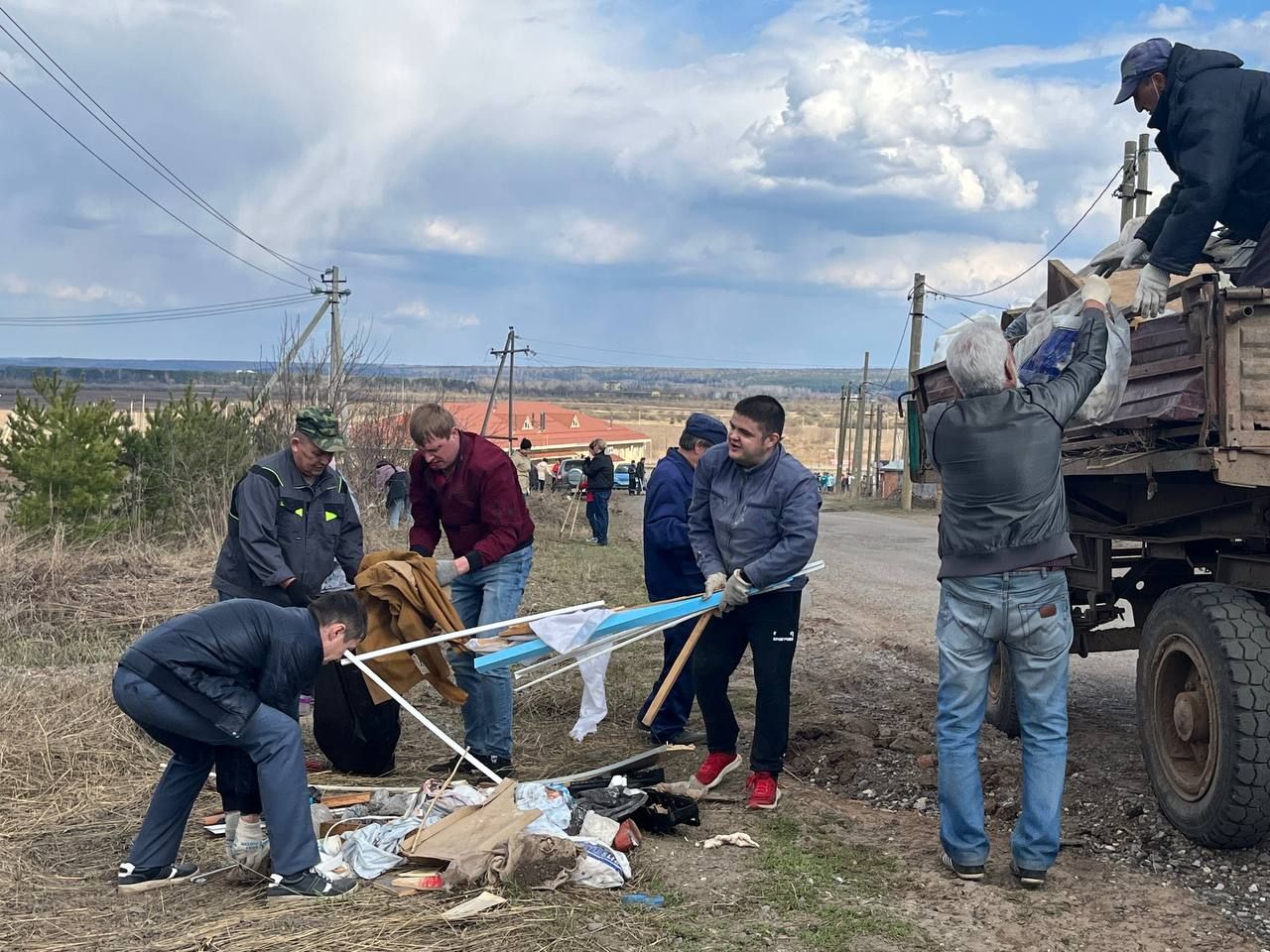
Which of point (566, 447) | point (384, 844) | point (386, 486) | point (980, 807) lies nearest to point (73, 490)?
point (386, 486)

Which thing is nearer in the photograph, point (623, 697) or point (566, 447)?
point (623, 697)

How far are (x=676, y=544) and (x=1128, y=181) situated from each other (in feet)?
56.6

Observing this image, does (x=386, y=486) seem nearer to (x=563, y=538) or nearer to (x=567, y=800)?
(x=563, y=538)

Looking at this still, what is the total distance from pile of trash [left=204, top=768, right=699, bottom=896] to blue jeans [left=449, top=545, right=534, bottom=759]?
74 centimetres

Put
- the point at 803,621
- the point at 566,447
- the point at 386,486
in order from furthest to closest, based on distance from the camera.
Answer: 1. the point at 566,447
2. the point at 386,486
3. the point at 803,621

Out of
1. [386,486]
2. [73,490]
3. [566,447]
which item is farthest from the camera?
[566,447]

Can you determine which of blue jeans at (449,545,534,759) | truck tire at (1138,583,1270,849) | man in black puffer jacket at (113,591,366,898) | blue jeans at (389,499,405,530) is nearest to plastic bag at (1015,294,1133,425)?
truck tire at (1138,583,1270,849)

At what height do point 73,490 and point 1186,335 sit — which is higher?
point 1186,335

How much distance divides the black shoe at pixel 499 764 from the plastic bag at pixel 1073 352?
3151mm

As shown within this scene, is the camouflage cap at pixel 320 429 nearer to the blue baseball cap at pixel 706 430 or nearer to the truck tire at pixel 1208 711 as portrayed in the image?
the blue baseball cap at pixel 706 430

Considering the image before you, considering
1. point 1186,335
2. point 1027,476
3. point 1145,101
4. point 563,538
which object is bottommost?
point 563,538

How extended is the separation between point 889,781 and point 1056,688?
1.80 meters

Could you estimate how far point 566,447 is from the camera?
9488 centimetres

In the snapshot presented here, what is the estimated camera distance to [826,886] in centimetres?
470
